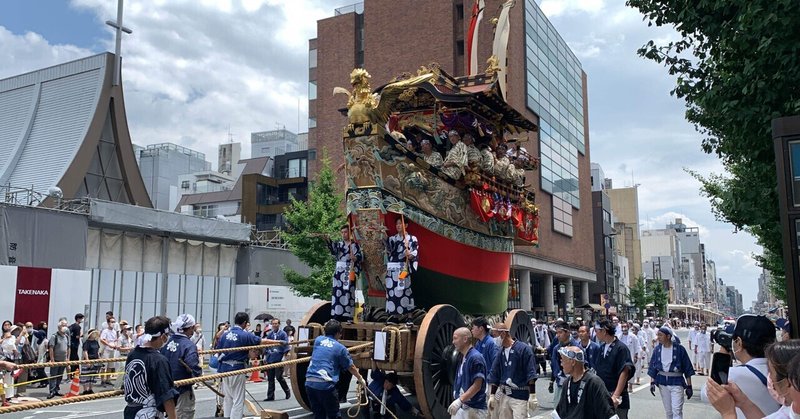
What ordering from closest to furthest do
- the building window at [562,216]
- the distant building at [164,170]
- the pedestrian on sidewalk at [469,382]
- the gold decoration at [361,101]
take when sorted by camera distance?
the pedestrian on sidewalk at [469,382] → the gold decoration at [361,101] → the building window at [562,216] → the distant building at [164,170]

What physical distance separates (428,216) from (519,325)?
328cm

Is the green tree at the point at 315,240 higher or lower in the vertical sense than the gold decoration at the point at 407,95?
lower

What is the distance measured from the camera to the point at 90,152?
2377 cm

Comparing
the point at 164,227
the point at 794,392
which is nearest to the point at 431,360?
the point at 794,392

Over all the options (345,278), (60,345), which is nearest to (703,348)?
(345,278)

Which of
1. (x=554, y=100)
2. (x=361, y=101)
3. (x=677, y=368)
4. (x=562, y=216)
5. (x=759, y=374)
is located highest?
(x=554, y=100)

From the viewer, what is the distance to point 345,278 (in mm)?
10555

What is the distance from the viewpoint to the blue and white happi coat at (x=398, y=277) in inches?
391

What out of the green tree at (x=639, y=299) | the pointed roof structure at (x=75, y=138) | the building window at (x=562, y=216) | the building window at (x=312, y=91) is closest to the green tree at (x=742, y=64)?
the pointed roof structure at (x=75, y=138)

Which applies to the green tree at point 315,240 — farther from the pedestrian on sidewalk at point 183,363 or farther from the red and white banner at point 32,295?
the pedestrian on sidewalk at point 183,363

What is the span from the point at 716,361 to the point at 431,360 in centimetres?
473

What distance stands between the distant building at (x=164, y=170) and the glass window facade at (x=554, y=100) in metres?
30.7

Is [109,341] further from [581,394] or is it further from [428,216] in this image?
[581,394]

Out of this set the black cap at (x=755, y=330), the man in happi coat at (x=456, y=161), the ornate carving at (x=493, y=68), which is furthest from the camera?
the ornate carving at (x=493, y=68)
